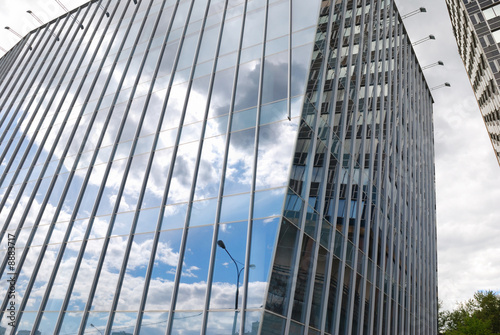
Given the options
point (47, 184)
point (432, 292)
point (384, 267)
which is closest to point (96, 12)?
point (47, 184)

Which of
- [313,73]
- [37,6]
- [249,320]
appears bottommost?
[249,320]

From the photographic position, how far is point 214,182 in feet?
57.3

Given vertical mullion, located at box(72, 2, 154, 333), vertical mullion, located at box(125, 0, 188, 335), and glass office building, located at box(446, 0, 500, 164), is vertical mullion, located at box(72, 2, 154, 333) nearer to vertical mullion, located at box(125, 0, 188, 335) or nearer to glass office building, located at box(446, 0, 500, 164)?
vertical mullion, located at box(125, 0, 188, 335)

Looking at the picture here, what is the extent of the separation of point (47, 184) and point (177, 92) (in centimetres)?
1029

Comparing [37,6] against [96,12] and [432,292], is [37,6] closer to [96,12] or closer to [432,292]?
[96,12]

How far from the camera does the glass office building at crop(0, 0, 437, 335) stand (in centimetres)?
1547

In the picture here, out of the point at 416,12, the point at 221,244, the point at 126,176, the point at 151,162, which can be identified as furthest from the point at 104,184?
the point at 416,12

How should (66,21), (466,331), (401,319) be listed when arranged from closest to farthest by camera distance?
(401,319), (466,331), (66,21)

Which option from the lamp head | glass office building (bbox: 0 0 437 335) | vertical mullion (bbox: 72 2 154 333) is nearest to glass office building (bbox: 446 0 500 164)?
glass office building (bbox: 0 0 437 335)

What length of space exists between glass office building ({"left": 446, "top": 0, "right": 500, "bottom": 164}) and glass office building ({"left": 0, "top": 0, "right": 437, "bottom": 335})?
2105cm

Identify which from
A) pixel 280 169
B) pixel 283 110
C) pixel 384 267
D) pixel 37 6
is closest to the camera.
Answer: pixel 280 169

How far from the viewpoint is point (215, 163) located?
1802 centimetres

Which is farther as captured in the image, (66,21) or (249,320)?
(66,21)

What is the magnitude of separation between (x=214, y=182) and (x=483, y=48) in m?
42.5
